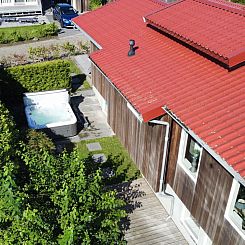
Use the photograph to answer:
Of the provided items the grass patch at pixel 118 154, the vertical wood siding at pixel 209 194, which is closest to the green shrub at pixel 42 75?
the grass patch at pixel 118 154

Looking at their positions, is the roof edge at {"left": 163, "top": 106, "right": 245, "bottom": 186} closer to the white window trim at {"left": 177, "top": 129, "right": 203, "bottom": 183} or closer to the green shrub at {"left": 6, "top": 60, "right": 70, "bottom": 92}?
the white window trim at {"left": 177, "top": 129, "right": 203, "bottom": 183}

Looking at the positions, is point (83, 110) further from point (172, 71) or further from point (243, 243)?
point (243, 243)

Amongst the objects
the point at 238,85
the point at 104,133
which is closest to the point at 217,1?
the point at 238,85

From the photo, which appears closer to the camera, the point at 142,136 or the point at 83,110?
the point at 142,136

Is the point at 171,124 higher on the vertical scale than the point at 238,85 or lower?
lower

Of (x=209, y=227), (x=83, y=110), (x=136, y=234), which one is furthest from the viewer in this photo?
(x=83, y=110)

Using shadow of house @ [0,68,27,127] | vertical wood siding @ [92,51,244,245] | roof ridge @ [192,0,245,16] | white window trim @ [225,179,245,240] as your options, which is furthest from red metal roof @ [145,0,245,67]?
shadow of house @ [0,68,27,127]

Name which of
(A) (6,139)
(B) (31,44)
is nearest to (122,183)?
(A) (6,139)
